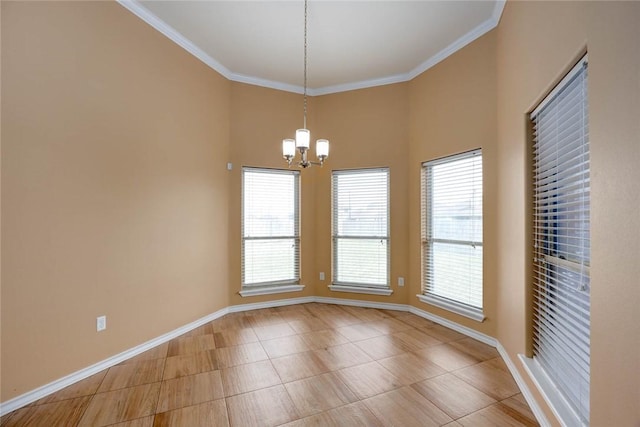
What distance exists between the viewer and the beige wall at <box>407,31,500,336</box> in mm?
3020

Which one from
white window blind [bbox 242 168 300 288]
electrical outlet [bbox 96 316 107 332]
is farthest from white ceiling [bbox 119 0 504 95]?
electrical outlet [bbox 96 316 107 332]

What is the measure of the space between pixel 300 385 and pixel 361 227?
2.49 metres

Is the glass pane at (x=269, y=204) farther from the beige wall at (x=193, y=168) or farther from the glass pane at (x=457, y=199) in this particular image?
the glass pane at (x=457, y=199)

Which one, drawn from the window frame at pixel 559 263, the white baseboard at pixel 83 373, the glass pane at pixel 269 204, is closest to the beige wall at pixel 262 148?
the glass pane at pixel 269 204

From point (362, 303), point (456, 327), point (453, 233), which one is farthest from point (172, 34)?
point (456, 327)

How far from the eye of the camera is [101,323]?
2.59 m

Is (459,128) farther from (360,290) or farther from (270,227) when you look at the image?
(270,227)

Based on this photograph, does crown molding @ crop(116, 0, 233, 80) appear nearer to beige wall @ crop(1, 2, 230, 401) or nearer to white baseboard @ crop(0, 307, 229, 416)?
beige wall @ crop(1, 2, 230, 401)

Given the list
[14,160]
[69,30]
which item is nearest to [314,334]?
[14,160]

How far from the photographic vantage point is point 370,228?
439cm

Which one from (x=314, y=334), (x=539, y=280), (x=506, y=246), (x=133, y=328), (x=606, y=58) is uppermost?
(x=606, y=58)

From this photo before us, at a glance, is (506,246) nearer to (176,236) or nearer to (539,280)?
(539,280)

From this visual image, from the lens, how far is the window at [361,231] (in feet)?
14.2

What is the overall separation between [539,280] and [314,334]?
2.27 meters
